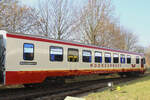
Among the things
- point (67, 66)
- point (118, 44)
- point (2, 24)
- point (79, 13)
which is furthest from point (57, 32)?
point (118, 44)

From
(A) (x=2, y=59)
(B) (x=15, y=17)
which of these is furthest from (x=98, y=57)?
(B) (x=15, y=17)

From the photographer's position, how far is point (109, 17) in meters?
22.1

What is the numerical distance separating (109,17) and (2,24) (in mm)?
13621

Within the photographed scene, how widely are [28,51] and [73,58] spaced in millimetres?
3508

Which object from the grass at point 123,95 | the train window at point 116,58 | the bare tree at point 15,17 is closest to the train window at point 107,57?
the train window at point 116,58

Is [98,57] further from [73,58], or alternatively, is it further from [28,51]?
[28,51]

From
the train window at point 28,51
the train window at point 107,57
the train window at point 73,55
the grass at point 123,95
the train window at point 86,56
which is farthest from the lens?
the train window at point 107,57

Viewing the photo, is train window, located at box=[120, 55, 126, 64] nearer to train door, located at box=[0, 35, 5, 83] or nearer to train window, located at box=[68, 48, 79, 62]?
train window, located at box=[68, 48, 79, 62]

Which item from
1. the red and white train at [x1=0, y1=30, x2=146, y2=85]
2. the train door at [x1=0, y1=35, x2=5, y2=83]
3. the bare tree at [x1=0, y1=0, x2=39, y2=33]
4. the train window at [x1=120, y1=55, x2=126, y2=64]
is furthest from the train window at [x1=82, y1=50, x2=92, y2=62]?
the bare tree at [x1=0, y1=0, x2=39, y2=33]

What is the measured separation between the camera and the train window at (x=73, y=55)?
1094 centimetres

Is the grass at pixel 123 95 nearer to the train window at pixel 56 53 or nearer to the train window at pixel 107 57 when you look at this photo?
the train window at pixel 56 53

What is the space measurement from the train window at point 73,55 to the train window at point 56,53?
2.38 ft

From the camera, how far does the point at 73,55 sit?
11.2 m

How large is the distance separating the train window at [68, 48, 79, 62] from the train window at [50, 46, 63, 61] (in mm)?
725
